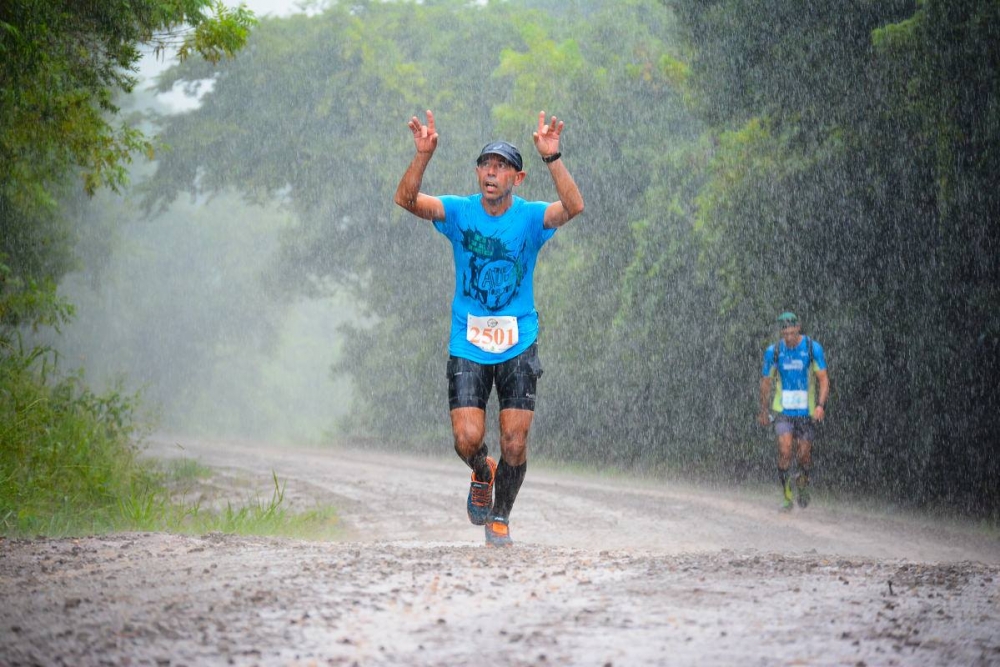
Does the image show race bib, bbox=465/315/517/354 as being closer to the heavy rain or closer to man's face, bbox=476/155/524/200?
man's face, bbox=476/155/524/200

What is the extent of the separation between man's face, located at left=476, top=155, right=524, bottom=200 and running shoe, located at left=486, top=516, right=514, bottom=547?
73.5 inches

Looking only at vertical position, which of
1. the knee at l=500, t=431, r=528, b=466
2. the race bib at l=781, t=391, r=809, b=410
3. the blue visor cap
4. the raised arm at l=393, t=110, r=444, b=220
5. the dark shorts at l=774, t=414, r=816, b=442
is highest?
the blue visor cap

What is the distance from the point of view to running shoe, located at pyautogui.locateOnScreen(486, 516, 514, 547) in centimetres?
656

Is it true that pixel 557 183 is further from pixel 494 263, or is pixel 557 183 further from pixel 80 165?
pixel 80 165

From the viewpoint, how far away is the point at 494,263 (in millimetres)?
6312

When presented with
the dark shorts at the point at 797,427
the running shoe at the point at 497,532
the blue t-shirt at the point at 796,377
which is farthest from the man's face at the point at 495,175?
the dark shorts at the point at 797,427

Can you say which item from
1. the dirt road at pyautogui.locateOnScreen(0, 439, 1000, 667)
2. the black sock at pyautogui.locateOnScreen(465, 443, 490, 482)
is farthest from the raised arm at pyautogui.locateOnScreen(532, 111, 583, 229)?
the dirt road at pyautogui.locateOnScreen(0, 439, 1000, 667)

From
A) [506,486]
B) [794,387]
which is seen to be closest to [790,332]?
[794,387]

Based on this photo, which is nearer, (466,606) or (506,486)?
(466,606)

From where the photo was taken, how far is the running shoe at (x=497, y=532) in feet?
21.5

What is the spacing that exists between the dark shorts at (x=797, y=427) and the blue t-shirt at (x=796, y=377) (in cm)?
7

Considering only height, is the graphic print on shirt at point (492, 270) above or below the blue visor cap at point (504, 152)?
below

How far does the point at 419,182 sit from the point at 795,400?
6696mm

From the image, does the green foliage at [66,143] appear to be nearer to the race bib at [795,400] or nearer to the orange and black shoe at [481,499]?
the orange and black shoe at [481,499]
